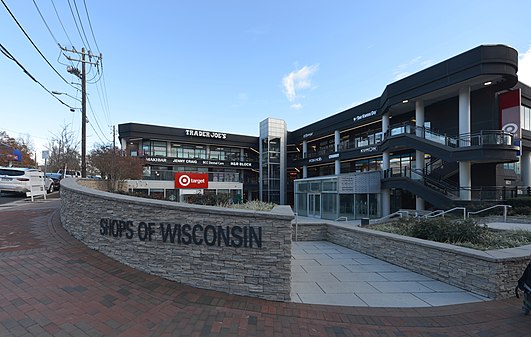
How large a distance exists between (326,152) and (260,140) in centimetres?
1199

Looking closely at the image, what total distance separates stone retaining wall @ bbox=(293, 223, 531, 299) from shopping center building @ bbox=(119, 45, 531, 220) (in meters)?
11.4

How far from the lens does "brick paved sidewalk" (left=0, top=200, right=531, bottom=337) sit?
11.1ft

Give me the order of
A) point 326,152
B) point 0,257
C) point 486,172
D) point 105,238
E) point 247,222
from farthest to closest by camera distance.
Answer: point 326,152
point 486,172
point 105,238
point 0,257
point 247,222

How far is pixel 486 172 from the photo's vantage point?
63.6ft

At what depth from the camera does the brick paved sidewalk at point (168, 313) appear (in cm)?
338

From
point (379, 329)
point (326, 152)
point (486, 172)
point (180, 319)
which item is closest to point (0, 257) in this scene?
point (180, 319)

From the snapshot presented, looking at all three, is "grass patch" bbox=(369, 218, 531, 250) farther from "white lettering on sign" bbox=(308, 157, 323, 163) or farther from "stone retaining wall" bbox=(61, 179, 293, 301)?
"white lettering on sign" bbox=(308, 157, 323, 163)

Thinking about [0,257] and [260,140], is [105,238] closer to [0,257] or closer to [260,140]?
[0,257]

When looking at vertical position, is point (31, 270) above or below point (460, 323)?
above

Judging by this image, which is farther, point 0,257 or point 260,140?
point 260,140

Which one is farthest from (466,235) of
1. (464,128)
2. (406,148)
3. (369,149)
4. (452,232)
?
(369,149)

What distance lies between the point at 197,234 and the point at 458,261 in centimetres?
552

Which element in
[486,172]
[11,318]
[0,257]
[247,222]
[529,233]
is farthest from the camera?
[486,172]

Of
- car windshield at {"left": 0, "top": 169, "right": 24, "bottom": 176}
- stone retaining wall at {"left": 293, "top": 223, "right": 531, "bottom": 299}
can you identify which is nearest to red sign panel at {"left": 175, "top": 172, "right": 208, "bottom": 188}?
car windshield at {"left": 0, "top": 169, "right": 24, "bottom": 176}
